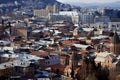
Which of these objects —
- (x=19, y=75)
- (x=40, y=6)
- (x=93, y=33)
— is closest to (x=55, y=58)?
(x=19, y=75)

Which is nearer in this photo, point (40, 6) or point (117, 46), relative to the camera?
point (117, 46)

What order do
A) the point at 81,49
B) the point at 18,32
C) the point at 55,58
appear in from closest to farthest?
the point at 55,58
the point at 81,49
the point at 18,32

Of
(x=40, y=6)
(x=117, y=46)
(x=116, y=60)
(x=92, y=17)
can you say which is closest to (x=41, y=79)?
(x=116, y=60)

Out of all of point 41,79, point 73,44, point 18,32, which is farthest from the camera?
point 18,32

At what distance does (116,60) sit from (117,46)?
186 cm

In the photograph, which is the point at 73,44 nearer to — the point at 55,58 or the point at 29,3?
the point at 55,58

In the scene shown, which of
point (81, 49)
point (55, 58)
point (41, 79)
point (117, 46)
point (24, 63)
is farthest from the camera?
point (81, 49)

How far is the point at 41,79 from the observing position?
1980 centimetres

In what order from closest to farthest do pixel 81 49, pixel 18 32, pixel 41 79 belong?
pixel 41 79 → pixel 81 49 → pixel 18 32

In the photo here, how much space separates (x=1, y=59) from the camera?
26.0m

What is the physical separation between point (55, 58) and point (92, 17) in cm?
4164

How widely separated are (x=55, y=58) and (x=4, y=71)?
625cm

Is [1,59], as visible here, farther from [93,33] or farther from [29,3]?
[29,3]

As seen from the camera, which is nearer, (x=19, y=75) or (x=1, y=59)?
(x=19, y=75)
